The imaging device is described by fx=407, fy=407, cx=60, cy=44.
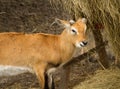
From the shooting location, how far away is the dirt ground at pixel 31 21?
6.22 metres

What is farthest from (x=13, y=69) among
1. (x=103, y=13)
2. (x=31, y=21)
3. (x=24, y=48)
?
(x=31, y=21)

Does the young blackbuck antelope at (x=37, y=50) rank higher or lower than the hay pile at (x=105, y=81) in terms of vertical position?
higher

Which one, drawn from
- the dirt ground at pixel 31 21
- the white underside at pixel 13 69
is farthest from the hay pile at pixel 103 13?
the dirt ground at pixel 31 21

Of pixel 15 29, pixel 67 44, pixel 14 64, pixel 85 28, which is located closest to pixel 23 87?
pixel 14 64

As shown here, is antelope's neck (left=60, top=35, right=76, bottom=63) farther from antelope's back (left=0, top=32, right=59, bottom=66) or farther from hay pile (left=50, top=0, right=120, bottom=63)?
hay pile (left=50, top=0, right=120, bottom=63)

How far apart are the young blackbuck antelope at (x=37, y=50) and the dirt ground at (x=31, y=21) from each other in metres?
0.84

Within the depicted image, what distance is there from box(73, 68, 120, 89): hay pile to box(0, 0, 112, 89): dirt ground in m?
0.70

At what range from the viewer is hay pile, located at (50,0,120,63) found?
4.46m

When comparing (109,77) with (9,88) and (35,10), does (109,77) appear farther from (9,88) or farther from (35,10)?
(35,10)

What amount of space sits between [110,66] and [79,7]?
128 centimetres

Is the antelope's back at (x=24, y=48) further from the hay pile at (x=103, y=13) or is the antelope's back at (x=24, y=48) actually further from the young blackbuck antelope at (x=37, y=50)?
the hay pile at (x=103, y=13)

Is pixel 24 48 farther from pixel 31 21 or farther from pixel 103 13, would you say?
pixel 31 21

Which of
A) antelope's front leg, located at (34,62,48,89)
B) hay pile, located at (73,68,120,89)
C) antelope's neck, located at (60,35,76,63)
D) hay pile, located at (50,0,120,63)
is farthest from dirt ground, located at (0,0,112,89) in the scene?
hay pile, located at (50,0,120,63)

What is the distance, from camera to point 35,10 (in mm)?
9102
